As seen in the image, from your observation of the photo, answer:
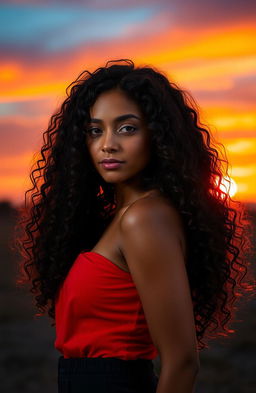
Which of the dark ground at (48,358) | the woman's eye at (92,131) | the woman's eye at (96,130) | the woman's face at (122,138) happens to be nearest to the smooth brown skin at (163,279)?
the woman's face at (122,138)

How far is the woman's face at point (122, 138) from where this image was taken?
2.64 meters

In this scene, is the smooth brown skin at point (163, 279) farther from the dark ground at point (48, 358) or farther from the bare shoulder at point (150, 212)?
the dark ground at point (48, 358)

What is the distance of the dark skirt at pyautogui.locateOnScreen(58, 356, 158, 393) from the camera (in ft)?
8.39

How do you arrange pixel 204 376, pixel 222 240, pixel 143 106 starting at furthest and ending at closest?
1. pixel 204 376
2. pixel 222 240
3. pixel 143 106

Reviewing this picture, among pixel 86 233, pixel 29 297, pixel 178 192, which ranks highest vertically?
pixel 178 192

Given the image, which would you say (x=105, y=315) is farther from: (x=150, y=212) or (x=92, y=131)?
(x=92, y=131)

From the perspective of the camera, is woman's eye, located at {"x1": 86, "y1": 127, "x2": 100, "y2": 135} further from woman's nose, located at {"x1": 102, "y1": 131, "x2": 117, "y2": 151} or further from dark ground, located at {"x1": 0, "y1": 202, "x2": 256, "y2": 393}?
dark ground, located at {"x1": 0, "y1": 202, "x2": 256, "y2": 393}

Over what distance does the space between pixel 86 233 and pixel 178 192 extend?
0.65 metres

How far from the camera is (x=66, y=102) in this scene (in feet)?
10.2

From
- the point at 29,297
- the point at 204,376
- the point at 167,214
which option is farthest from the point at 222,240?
the point at 29,297

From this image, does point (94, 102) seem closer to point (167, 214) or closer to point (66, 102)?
point (66, 102)

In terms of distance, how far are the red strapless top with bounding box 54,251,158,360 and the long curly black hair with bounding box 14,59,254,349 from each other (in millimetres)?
322

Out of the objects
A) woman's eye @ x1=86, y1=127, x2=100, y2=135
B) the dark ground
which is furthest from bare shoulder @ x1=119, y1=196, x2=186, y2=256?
the dark ground

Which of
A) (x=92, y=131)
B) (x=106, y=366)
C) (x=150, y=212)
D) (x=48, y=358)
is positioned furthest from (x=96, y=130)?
(x=48, y=358)
